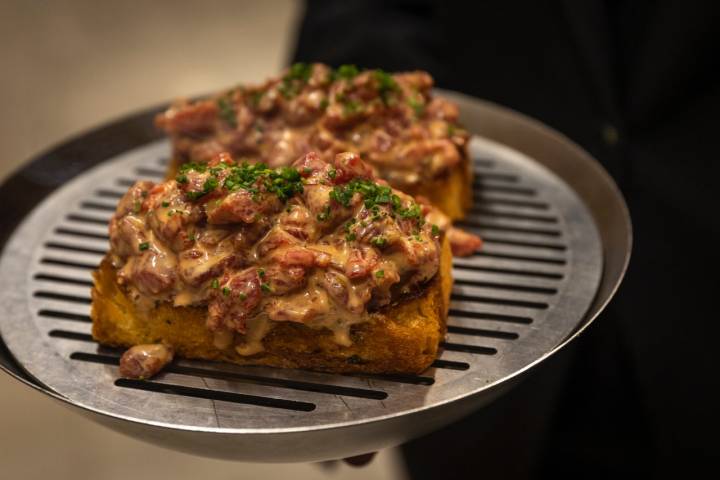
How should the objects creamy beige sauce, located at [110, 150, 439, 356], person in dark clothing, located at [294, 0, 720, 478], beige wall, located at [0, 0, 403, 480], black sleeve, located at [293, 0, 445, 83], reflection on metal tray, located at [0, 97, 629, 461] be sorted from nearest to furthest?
reflection on metal tray, located at [0, 97, 629, 461], creamy beige sauce, located at [110, 150, 439, 356], person in dark clothing, located at [294, 0, 720, 478], black sleeve, located at [293, 0, 445, 83], beige wall, located at [0, 0, 403, 480]

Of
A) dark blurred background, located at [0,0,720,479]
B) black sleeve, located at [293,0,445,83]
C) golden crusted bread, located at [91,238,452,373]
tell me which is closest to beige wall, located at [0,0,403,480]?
dark blurred background, located at [0,0,720,479]

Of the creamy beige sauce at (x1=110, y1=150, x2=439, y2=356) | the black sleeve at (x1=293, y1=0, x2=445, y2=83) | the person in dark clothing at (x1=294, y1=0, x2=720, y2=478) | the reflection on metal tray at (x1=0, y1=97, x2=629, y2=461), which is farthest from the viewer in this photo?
the black sleeve at (x1=293, y1=0, x2=445, y2=83)

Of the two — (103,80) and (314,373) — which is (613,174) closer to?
(314,373)

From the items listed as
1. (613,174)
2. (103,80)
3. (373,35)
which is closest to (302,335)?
(613,174)

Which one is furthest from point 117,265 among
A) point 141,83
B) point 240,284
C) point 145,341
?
point 141,83

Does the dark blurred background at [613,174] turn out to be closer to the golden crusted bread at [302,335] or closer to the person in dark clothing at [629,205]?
the person in dark clothing at [629,205]

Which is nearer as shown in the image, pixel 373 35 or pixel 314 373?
pixel 314 373

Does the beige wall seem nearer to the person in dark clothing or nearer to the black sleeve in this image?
the person in dark clothing
